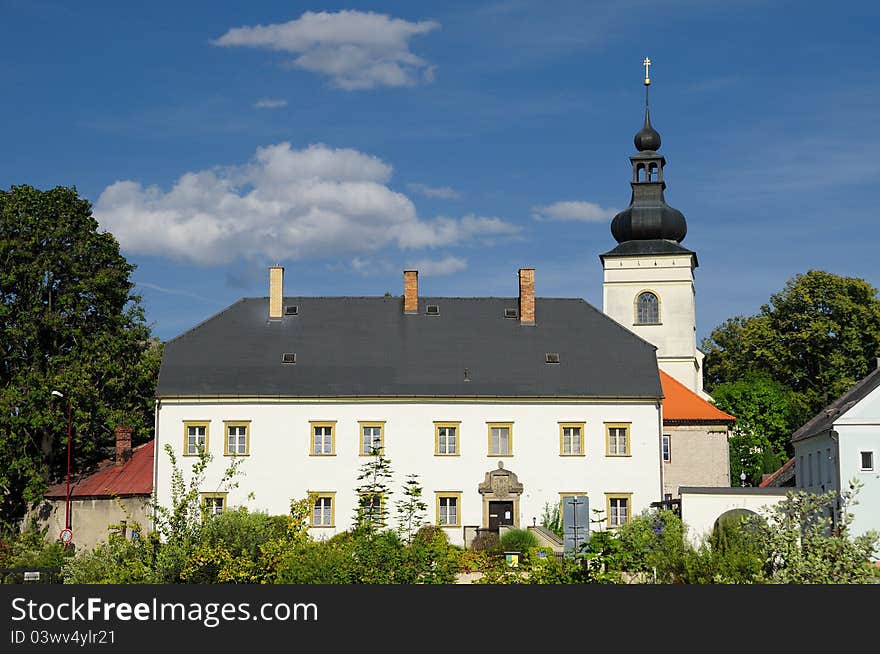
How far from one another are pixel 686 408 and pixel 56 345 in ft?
86.6

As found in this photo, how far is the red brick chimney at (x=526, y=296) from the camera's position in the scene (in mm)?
49719

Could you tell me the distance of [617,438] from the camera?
46.2 metres

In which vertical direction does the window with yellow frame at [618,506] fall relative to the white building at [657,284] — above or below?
below

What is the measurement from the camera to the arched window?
66.8 meters

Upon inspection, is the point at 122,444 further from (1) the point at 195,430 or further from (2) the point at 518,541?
(2) the point at 518,541

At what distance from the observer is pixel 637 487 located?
4569 cm

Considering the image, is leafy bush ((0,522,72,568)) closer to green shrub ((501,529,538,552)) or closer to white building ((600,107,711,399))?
green shrub ((501,529,538,552))

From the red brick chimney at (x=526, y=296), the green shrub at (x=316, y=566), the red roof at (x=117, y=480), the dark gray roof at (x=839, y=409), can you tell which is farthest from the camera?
the red brick chimney at (x=526, y=296)

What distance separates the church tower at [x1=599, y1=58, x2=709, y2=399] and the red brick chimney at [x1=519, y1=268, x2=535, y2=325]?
15.9 meters

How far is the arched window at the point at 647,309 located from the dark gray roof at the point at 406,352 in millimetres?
16971

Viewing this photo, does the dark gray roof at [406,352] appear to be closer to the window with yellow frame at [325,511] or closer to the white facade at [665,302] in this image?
the window with yellow frame at [325,511]

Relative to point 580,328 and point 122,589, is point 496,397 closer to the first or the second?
point 580,328

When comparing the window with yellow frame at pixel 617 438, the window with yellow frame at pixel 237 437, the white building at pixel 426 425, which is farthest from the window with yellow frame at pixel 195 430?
the window with yellow frame at pixel 617 438

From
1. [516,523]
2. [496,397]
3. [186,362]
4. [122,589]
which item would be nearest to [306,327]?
[186,362]
